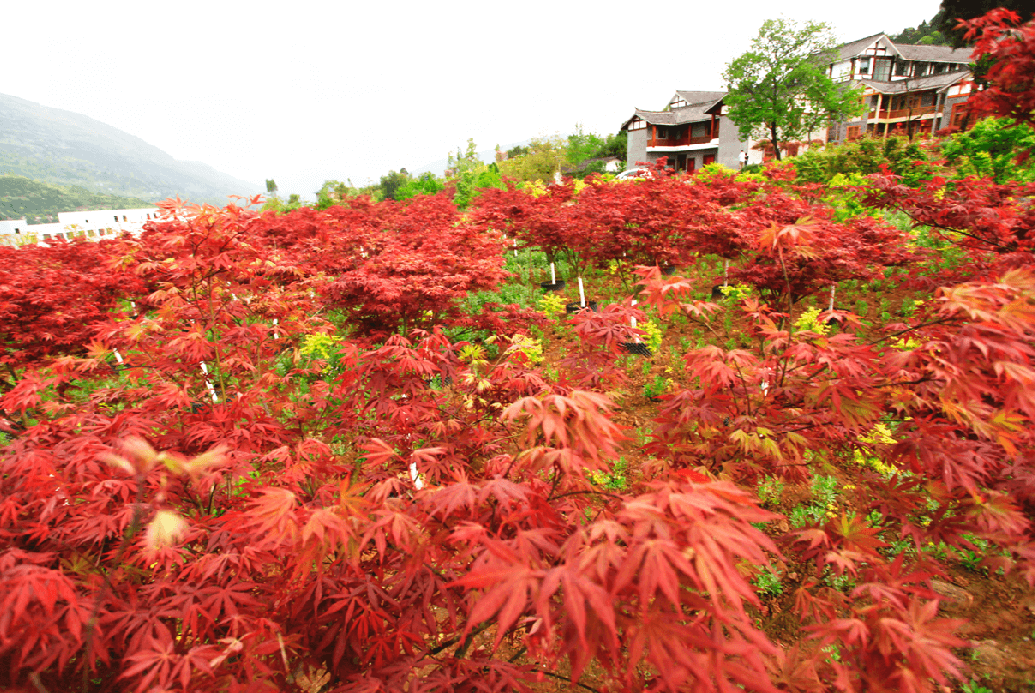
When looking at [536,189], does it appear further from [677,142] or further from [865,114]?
[865,114]

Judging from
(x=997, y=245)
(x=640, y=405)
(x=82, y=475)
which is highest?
(x=997, y=245)

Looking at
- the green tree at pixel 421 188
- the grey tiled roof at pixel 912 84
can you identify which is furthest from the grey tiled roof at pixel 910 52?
the green tree at pixel 421 188

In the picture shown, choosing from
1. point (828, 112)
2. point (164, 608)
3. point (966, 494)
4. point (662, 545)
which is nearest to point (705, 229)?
point (966, 494)

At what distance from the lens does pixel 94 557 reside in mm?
1978

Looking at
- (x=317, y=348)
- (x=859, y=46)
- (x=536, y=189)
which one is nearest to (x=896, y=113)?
(x=859, y=46)

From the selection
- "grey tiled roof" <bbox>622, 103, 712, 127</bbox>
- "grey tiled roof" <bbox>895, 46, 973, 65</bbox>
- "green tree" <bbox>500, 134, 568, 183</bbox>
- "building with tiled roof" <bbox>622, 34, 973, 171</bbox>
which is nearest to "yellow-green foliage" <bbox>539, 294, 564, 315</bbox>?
"green tree" <bbox>500, 134, 568, 183</bbox>

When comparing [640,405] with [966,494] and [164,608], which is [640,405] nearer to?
[966,494]

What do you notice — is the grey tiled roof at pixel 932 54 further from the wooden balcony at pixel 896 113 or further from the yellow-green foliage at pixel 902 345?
the yellow-green foliage at pixel 902 345

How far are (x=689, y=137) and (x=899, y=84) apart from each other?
53.4ft

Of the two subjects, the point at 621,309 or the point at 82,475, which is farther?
the point at 621,309

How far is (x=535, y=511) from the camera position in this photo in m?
1.41

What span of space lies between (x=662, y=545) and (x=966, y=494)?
2.38 m

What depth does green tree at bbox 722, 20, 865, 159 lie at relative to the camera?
2570 centimetres

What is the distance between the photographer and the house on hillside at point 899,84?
104ft
